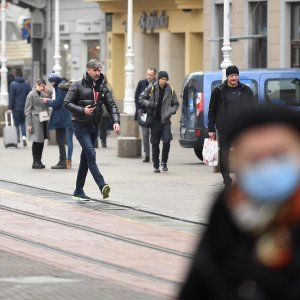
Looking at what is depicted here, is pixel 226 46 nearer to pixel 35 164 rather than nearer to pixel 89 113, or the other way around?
pixel 35 164

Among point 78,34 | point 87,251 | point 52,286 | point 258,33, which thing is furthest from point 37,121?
point 78,34

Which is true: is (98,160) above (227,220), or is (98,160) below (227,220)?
below

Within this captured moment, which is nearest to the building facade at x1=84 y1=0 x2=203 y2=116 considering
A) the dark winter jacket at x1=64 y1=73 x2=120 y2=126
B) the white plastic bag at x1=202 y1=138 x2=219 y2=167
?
the white plastic bag at x1=202 y1=138 x2=219 y2=167

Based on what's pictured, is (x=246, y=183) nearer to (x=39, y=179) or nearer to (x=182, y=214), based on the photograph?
(x=182, y=214)

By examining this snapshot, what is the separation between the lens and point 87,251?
11.5 m

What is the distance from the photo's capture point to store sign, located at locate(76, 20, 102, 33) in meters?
43.7

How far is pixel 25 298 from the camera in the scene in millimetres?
8703

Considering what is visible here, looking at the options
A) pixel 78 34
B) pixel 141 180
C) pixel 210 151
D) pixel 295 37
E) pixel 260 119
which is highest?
pixel 78 34

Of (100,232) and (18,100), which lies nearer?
(100,232)

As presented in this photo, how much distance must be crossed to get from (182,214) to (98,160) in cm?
997

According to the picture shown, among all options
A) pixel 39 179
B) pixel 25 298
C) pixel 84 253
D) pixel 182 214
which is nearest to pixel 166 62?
pixel 39 179

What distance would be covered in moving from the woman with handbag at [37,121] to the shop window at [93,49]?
21.1 meters

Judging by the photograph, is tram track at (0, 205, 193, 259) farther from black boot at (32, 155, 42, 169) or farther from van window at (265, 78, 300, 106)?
van window at (265, 78, 300, 106)

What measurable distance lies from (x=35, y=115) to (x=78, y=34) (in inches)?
881
